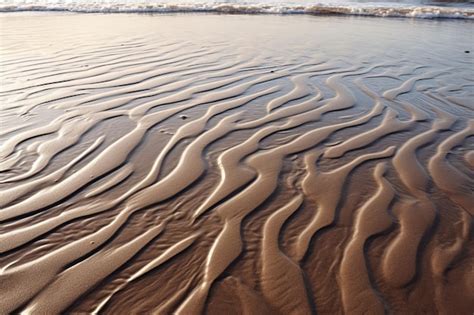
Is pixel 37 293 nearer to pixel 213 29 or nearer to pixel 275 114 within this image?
pixel 275 114

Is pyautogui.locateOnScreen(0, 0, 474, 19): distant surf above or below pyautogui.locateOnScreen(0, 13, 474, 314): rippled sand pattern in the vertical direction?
above

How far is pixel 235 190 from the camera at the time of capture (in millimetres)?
2252

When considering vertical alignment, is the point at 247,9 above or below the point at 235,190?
above

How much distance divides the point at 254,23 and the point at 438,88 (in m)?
6.30

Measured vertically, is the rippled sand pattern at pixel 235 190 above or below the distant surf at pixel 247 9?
below

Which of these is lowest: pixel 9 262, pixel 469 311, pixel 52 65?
pixel 469 311

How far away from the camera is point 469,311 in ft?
4.89

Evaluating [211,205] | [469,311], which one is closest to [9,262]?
[211,205]

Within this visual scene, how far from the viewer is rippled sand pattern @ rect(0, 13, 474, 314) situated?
1.58 meters

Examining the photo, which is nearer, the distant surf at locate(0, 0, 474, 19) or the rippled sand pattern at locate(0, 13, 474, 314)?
the rippled sand pattern at locate(0, 13, 474, 314)

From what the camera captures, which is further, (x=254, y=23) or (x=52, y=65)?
(x=254, y=23)

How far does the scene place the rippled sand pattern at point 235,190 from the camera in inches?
62.2

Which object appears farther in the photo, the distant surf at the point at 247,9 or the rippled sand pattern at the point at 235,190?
the distant surf at the point at 247,9

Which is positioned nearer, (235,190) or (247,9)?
(235,190)
